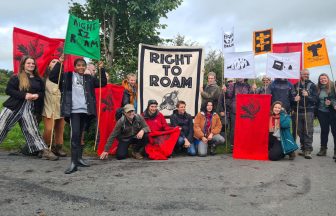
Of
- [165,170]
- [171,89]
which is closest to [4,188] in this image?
[165,170]

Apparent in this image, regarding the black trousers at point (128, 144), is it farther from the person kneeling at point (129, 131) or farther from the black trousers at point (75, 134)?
the black trousers at point (75, 134)

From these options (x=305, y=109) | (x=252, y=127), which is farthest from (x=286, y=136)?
(x=305, y=109)

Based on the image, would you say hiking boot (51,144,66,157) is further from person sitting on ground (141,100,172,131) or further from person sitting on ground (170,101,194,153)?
person sitting on ground (170,101,194,153)

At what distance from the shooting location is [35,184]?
4875 mm

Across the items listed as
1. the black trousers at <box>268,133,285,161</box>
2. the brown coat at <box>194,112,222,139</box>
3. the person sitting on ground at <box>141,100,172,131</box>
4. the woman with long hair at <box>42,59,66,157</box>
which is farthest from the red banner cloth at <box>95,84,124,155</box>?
the black trousers at <box>268,133,285,161</box>

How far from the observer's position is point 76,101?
5.88m

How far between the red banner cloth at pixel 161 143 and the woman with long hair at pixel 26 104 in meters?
2.09

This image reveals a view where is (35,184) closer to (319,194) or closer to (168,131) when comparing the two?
(168,131)

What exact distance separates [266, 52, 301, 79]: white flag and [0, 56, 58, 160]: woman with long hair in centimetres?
552

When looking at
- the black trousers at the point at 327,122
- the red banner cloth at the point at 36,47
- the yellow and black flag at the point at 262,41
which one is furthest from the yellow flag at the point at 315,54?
the red banner cloth at the point at 36,47

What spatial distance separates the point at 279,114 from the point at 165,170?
130 inches

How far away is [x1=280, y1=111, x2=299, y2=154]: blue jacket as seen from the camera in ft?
24.5

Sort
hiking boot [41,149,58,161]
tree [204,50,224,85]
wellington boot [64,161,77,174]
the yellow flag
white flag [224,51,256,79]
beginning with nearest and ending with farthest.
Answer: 1. wellington boot [64,161,77,174]
2. hiking boot [41,149,58,161]
3. white flag [224,51,256,79]
4. the yellow flag
5. tree [204,50,224,85]

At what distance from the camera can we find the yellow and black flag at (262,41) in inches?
357
